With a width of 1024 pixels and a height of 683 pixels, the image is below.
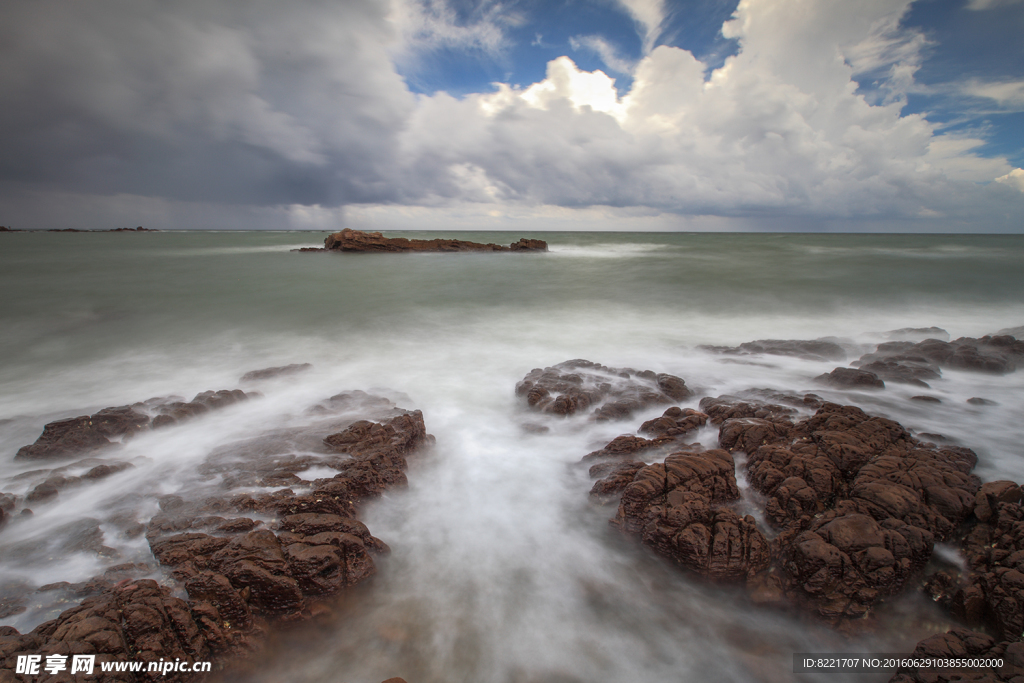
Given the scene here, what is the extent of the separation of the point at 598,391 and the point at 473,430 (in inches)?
87.6

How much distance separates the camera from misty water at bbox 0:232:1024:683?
3.14 metres

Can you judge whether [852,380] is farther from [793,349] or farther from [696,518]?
[696,518]

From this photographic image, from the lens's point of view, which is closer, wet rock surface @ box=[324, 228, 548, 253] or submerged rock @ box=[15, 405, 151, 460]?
submerged rock @ box=[15, 405, 151, 460]

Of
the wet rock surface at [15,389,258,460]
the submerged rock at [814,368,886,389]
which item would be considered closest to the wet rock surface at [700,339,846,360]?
the submerged rock at [814,368,886,389]

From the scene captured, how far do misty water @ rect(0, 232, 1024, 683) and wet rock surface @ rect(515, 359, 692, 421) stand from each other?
258 mm

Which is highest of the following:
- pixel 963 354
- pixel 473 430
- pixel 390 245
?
pixel 390 245

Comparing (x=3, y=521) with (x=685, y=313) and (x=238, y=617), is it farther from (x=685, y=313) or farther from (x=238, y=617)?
(x=685, y=313)

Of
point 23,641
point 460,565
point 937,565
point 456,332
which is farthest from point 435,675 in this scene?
point 456,332

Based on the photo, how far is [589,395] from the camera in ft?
22.4

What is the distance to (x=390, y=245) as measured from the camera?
37062mm

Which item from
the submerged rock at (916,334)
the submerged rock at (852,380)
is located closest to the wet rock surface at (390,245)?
the submerged rock at (916,334)

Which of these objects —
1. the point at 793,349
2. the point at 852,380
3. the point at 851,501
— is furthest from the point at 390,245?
the point at 851,501

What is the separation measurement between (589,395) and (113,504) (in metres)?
6.05

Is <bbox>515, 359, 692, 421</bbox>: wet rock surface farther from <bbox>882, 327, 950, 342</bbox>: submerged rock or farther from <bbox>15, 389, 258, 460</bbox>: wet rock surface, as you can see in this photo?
<bbox>882, 327, 950, 342</bbox>: submerged rock
